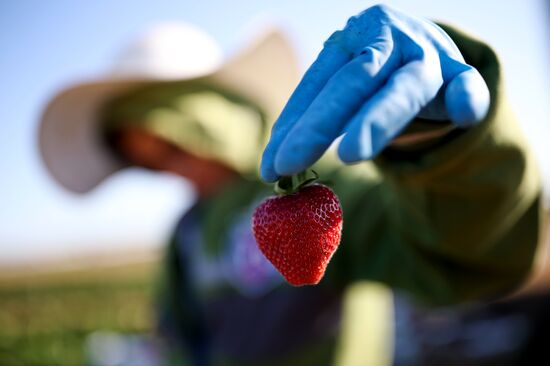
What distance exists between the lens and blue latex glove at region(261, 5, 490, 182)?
1.97 ft

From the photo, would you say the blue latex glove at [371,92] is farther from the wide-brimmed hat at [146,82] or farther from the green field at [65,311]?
the green field at [65,311]

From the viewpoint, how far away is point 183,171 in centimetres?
214

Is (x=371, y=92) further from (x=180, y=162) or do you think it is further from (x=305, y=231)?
(x=180, y=162)

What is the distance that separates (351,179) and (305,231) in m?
0.87

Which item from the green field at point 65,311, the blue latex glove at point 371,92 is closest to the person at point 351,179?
the blue latex glove at point 371,92

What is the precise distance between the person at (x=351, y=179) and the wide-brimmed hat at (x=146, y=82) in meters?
0.02

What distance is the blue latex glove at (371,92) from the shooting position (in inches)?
23.6

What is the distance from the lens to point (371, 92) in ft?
2.14

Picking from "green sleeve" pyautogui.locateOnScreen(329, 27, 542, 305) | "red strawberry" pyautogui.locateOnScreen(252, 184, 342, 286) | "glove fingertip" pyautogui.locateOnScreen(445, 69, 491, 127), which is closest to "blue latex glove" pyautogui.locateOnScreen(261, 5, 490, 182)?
"glove fingertip" pyautogui.locateOnScreen(445, 69, 491, 127)

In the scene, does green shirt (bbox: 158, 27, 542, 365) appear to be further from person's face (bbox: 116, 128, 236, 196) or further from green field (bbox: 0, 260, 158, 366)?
green field (bbox: 0, 260, 158, 366)

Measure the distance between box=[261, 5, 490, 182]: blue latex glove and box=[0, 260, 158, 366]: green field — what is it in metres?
5.15

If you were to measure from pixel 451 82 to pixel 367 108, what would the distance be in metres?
0.11

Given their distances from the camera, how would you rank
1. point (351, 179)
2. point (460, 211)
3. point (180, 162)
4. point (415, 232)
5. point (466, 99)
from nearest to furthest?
point (466, 99), point (460, 211), point (415, 232), point (351, 179), point (180, 162)

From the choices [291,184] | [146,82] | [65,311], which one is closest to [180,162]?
[146,82]
